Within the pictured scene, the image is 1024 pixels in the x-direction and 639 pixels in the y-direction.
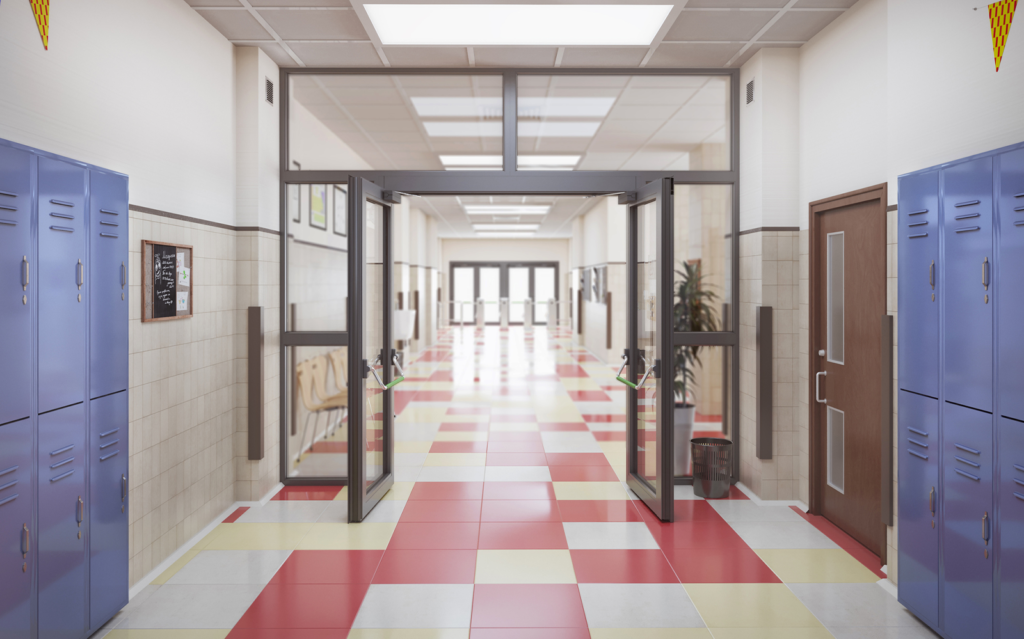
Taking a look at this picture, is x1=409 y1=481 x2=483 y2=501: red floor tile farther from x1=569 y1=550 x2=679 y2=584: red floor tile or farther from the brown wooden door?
the brown wooden door

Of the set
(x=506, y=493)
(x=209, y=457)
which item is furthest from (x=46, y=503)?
(x=506, y=493)

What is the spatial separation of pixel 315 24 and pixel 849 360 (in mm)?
3974

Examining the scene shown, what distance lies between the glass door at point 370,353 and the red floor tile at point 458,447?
3.50 feet

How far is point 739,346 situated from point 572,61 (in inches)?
98.4

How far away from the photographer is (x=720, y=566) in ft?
11.0

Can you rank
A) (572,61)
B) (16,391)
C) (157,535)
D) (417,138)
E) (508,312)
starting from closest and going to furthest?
(16,391), (157,535), (572,61), (417,138), (508,312)

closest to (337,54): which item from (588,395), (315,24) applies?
(315,24)

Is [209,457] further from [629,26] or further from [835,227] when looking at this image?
[835,227]

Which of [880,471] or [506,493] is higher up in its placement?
[880,471]

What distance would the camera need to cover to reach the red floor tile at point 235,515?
4.04 metres

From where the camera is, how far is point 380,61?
176 inches

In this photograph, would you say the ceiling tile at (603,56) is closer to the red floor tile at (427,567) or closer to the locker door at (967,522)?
the locker door at (967,522)

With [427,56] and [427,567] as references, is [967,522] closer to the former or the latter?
[427,567]

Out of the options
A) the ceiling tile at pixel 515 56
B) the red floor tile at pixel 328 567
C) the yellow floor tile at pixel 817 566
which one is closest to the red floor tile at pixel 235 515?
the red floor tile at pixel 328 567
